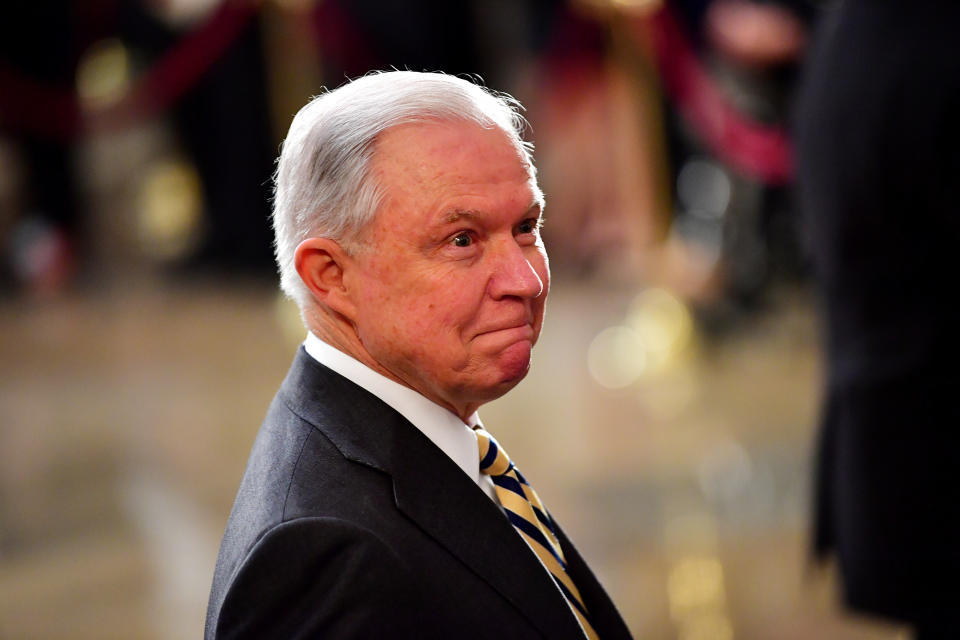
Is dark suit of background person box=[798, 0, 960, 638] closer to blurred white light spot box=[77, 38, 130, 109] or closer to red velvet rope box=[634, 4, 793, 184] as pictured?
red velvet rope box=[634, 4, 793, 184]

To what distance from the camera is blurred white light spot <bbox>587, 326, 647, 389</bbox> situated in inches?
269

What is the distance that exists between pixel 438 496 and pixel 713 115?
5.67 m

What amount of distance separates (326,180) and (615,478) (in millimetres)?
3918

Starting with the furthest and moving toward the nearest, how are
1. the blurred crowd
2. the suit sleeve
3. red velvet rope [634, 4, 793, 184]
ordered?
the blurred crowd
red velvet rope [634, 4, 793, 184]
the suit sleeve

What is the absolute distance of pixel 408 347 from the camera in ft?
4.77

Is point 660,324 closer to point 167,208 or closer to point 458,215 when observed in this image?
point 167,208

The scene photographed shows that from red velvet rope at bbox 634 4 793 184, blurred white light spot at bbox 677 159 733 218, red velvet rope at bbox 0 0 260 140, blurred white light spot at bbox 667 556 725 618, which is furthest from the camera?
red velvet rope at bbox 0 0 260 140

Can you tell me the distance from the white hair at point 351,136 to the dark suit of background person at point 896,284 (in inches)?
50.6

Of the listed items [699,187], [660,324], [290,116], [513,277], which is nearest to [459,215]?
[513,277]

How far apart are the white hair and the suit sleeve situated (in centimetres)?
36

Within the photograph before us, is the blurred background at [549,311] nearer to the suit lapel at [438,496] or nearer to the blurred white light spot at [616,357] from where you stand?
the blurred white light spot at [616,357]

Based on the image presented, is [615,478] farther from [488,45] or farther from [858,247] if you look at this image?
[488,45]

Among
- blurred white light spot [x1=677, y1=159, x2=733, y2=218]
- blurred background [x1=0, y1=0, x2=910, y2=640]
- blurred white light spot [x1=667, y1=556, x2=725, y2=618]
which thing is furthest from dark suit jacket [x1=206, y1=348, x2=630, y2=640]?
blurred white light spot [x1=677, y1=159, x2=733, y2=218]

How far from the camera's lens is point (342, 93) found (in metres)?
1.45
